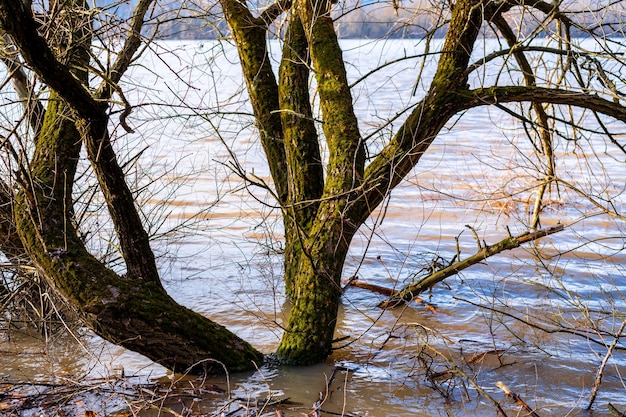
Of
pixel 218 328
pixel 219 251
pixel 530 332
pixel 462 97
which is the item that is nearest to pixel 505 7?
pixel 462 97

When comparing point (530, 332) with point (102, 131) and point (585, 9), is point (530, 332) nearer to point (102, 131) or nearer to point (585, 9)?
point (585, 9)

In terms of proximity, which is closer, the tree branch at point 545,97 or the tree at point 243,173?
the tree at point 243,173

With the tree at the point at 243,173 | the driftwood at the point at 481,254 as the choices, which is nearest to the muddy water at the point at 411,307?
the driftwood at the point at 481,254

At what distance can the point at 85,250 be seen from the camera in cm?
480

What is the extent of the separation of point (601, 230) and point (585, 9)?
4.68 meters

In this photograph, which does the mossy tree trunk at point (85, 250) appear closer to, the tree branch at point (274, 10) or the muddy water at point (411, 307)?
the muddy water at point (411, 307)

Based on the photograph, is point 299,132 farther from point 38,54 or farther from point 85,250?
point 38,54

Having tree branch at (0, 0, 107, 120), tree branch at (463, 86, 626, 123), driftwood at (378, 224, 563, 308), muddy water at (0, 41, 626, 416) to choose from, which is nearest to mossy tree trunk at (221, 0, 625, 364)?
→ tree branch at (463, 86, 626, 123)

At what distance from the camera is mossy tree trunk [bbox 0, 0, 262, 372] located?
451cm

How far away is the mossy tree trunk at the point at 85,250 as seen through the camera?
4.51 meters

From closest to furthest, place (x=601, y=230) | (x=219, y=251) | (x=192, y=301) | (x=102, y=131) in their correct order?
1. (x=102, y=131)
2. (x=192, y=301)
3. (x=219, y=251)
4. (x=601, y=230)

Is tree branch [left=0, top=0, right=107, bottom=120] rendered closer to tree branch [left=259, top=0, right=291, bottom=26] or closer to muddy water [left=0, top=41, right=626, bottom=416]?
muddy water [left=0, top=41, right=626, bottom=416]

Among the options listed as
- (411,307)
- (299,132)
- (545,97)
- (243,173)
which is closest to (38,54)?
(243,173)

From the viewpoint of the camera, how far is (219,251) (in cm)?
897
